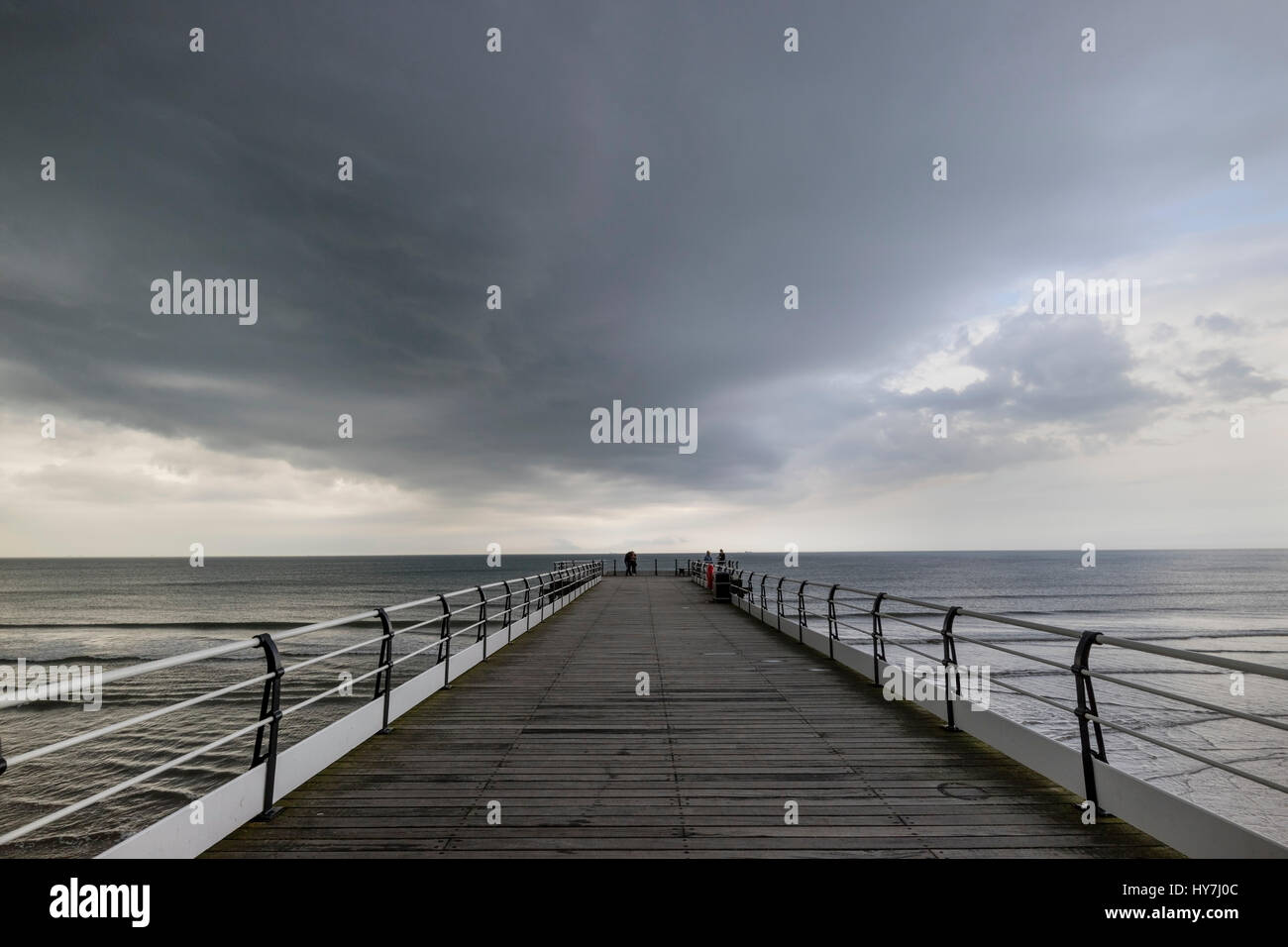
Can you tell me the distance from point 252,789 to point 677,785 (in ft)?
10.1

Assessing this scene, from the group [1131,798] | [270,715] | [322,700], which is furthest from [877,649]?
[322,700]

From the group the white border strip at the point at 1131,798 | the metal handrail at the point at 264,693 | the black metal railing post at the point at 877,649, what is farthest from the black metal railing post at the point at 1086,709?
the metal handrail at the point at 264,693

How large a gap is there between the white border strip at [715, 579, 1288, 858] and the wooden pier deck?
11 cm

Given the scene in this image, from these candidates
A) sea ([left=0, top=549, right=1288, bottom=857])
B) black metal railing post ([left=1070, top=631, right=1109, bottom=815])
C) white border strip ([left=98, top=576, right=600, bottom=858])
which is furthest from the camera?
sea ([left=0, top=549, right=1288, bottom=857])

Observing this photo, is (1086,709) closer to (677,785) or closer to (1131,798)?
(1131,798)

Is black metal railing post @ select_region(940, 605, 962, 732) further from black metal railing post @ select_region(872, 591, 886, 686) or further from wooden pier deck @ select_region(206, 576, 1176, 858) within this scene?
black metal railing post @ select_region(872, 591, 886, 686)

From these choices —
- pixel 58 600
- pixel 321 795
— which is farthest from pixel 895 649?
pixel 58 600

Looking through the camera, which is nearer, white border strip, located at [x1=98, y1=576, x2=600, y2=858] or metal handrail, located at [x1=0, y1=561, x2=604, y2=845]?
metal handrail, located at [x1=0, y1=561, x2=604, y2=845]

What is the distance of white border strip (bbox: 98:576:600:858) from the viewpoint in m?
3.62

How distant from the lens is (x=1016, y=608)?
189ft

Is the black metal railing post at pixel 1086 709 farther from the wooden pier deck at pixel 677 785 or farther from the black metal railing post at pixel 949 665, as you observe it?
the black metal railing post at pixel 949 665

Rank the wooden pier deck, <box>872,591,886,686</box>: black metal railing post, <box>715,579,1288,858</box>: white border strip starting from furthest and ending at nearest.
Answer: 1. <box>872,591,886,686</box>: black metal railing post
2. the wooden pier deck
3. <box>715,579,1288,858</box>: white border strip

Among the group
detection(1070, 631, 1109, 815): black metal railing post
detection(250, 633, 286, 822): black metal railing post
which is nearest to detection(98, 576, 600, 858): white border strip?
detection(250, 633, 286, 822): black metal railing post

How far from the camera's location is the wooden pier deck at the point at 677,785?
13.5 ft
